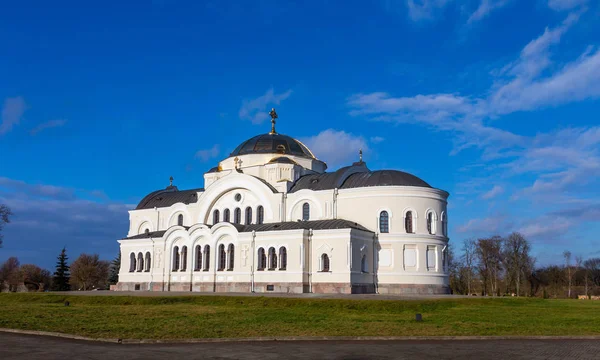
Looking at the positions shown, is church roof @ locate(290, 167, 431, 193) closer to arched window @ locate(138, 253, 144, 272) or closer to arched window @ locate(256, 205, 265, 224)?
arched window @ locate(256, 205, 265, 224)

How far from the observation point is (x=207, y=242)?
5238 centimetres

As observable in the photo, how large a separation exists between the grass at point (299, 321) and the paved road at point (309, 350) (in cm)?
132

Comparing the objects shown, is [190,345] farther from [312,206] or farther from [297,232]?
[312,206]

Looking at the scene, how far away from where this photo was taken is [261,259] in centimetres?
4903

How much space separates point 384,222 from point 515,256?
2728cm

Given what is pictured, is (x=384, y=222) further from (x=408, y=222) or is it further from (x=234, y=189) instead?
(x=234, y=189)

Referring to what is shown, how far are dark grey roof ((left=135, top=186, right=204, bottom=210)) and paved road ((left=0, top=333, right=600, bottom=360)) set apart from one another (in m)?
45.1

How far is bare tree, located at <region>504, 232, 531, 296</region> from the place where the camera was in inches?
2717

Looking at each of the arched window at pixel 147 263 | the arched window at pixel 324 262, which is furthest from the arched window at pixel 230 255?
the arched window at pixel 147 263

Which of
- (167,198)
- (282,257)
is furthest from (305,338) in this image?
(167,198)

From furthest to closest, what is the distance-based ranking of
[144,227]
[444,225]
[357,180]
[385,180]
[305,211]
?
[144,227] < [305,211] < [357,180] < [444,225] < [385,180]

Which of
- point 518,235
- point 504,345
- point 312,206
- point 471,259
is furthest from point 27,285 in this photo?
point 504,345

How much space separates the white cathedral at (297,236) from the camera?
46.9m

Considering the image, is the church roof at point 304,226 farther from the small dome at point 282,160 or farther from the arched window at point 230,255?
the small dome at point 282,160
